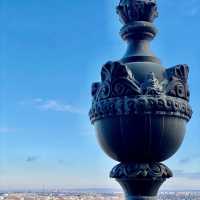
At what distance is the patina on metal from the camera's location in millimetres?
3168

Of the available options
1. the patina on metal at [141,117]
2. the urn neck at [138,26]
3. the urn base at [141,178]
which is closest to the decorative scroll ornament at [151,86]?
the patina on metal at [141,117]

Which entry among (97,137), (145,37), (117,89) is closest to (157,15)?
(145,37)

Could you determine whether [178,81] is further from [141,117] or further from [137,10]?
[137,10]

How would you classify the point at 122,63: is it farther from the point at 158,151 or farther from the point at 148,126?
the point at 158,151

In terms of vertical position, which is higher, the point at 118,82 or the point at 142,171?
the point at 118,82

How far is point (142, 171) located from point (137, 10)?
1328 mm

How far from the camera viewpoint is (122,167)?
3348 mm

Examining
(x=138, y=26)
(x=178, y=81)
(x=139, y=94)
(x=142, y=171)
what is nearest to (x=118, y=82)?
(x=139, y=94)

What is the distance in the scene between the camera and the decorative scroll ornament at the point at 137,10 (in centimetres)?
355

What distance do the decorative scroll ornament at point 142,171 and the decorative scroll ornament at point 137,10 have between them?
121 cm

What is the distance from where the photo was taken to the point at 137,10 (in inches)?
141

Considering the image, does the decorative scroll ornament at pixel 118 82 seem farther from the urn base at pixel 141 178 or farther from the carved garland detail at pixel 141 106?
the urn base at pixel 141 178

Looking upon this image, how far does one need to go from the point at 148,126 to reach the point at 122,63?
51cm

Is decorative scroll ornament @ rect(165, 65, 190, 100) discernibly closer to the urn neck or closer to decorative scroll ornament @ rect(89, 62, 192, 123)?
decorative scroll ornament @ rect(89, 62, 192, 123)
